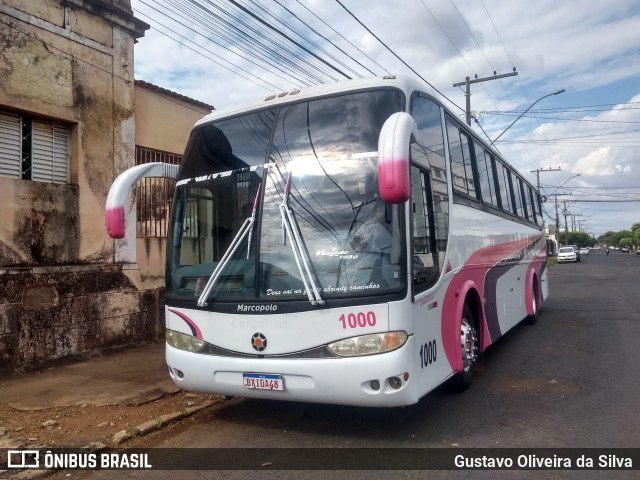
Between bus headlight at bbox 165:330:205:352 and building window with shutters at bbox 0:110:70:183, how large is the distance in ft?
13.5

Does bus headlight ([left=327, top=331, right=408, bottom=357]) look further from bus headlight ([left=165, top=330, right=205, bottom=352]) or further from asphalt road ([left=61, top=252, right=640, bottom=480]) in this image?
bus headlight ([left=165, top=330, right=205, bottom=352])

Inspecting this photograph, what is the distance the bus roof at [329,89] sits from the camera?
4.87 metres

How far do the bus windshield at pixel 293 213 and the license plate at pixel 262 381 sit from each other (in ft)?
2.06

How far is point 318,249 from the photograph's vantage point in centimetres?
452

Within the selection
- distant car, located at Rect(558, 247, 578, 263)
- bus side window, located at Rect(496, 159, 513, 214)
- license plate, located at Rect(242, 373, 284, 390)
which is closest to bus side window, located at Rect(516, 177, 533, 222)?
bus side window, located at Rect(496, 159, 513, 214)

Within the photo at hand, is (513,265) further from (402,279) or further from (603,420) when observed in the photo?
(402,279)

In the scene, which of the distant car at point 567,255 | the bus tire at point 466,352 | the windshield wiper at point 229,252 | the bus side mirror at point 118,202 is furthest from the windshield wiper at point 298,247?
the distant car at point 567,255

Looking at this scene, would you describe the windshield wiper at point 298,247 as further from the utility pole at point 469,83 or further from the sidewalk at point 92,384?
the utility pole at point 469,83

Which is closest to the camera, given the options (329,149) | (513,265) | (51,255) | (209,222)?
(329,149)

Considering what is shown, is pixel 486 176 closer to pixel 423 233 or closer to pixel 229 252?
pixel 423 233

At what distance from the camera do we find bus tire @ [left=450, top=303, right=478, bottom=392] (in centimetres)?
591

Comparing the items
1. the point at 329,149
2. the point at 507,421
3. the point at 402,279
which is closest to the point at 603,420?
the point at 507,421

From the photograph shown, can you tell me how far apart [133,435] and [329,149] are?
3.11m

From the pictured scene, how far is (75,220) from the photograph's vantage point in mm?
8195
